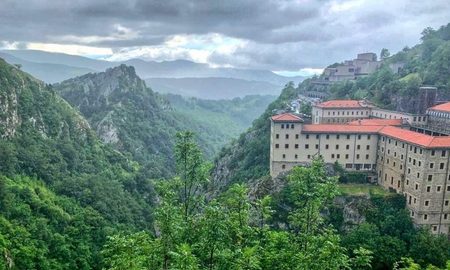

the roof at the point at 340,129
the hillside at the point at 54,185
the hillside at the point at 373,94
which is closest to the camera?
the hillside at the point at 54,185

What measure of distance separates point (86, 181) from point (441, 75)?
87.2 m

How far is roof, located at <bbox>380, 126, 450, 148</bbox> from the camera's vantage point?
59.2 meters

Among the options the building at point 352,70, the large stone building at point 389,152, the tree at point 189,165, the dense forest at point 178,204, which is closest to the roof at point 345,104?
the large stone building at point 389,152

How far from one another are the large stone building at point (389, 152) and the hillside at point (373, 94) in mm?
12372

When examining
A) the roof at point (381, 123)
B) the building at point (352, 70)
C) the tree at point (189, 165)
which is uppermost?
the building at point (352, 70)

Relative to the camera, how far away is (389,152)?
69438 millimetres

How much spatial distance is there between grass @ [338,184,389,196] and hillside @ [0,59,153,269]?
1570 inches

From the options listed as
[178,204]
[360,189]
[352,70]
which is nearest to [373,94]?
[352,70]

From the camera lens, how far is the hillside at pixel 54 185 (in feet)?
207

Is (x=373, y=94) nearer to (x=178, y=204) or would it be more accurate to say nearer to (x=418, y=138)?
(x=418, y=138)

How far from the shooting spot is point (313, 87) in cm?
14388

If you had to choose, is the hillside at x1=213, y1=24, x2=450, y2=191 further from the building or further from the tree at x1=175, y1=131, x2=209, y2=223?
the tree at x1=175, y1=131, x2=209, y2=223

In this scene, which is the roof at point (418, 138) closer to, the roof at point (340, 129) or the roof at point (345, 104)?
the roof at point (340, 129)

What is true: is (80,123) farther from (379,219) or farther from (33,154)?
(379,219)
